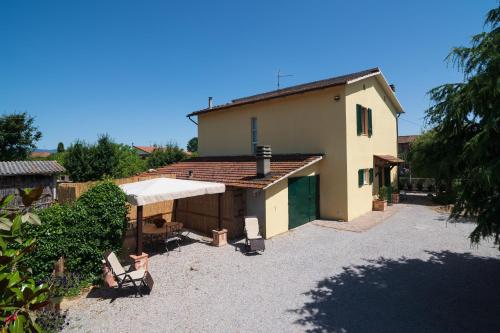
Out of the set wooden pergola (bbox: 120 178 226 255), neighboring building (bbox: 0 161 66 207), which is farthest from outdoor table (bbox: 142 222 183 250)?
neighboring building (bbox: 0 161 66 207)

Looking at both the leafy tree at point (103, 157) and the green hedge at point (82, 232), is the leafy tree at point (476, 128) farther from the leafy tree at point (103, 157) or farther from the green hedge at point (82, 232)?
the leafy tree at point (103, 157)

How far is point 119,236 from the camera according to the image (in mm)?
8242

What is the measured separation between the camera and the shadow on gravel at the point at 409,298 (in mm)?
5434

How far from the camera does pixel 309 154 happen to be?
14727 mm

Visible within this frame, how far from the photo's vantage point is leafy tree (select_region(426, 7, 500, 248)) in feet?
13.8

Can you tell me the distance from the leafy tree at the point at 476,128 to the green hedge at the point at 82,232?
8.47m

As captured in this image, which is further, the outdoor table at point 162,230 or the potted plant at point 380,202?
the potted plant at point 380,202

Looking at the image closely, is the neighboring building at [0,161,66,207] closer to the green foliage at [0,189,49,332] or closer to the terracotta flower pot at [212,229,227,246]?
the terracotta flower pot at [212,229,227,246]

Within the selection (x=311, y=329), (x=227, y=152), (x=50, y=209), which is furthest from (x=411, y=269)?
(x=227, y=152)

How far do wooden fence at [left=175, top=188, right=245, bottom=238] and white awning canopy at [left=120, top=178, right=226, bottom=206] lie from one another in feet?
4.13

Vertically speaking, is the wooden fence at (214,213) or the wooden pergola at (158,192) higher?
the wooden pergola at (158,192)

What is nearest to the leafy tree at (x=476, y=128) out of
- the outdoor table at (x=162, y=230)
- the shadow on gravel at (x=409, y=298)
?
the shadow on gravel at (x=409, y=298)

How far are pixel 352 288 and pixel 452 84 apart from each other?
5.24 m

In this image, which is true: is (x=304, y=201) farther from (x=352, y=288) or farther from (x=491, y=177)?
(x=491, y=177)
